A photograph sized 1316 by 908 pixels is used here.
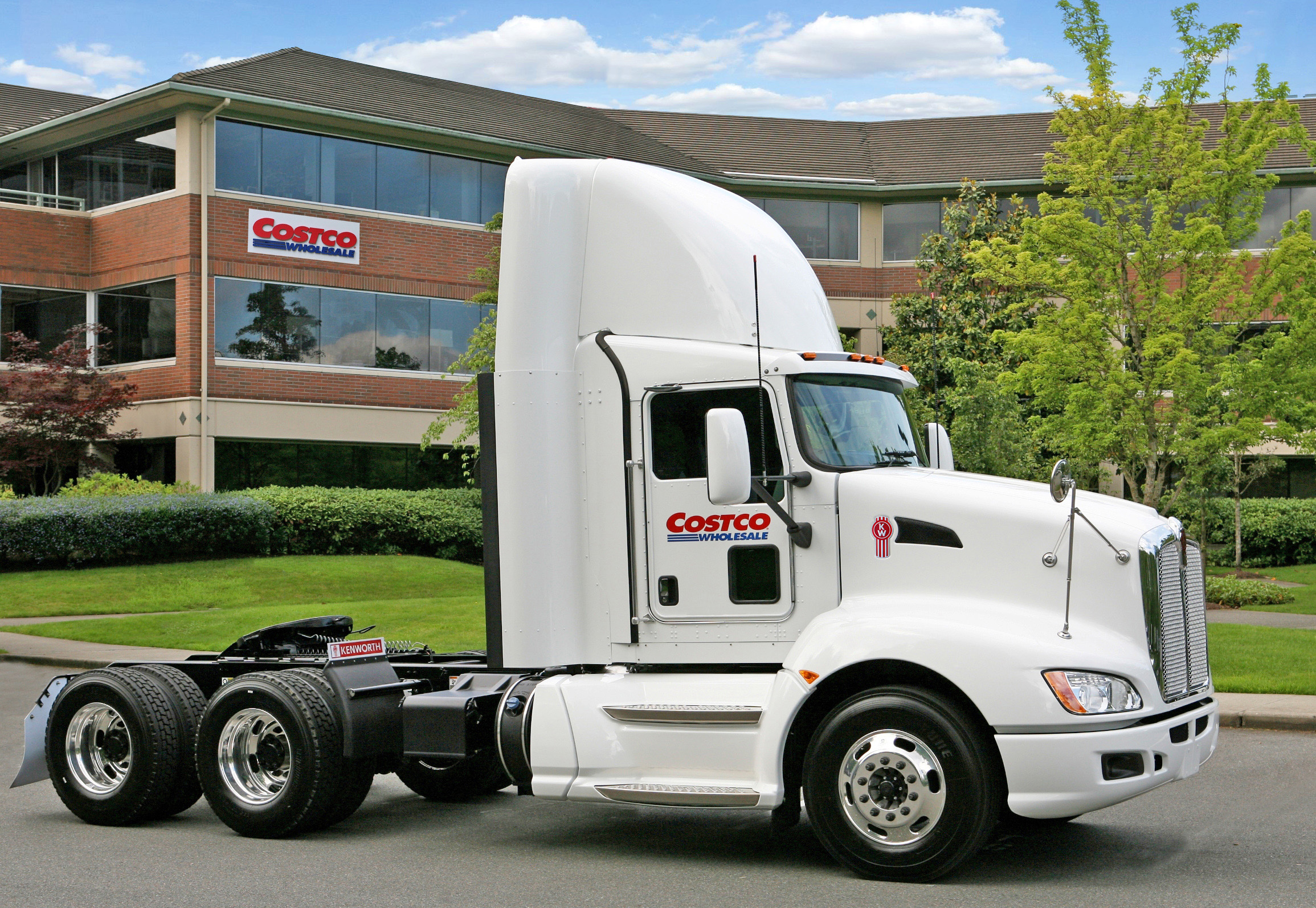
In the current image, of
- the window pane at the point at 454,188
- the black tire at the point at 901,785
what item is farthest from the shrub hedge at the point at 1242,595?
the window pane at the point at 454,188

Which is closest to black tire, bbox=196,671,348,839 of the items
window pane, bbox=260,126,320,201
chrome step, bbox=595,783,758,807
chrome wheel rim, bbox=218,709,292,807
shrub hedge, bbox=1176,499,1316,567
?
chrome wheel rim, bbox=218,709,292,807

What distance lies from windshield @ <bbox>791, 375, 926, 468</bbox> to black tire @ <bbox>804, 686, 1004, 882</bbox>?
50.4 inches

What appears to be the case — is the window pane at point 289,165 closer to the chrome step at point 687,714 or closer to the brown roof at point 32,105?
the brown roof at point 32,105

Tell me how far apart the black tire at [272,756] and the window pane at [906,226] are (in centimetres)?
3265

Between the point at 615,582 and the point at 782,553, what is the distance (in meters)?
0.98

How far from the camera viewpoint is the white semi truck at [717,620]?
6.70m

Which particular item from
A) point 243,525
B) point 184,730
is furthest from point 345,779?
point 243,525

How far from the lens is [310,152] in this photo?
30781 mm

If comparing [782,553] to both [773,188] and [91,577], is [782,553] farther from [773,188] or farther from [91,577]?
[773,188]

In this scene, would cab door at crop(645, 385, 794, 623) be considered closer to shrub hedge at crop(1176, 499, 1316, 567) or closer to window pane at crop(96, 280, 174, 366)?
window pane at crop(96, 280, 174, 366)

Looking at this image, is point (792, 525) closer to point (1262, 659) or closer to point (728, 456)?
point (728, 456)

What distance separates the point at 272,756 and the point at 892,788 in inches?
141

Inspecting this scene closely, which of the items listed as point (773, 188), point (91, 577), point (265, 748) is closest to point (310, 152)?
point (91, 577)

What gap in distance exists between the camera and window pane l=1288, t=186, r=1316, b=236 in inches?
1436
